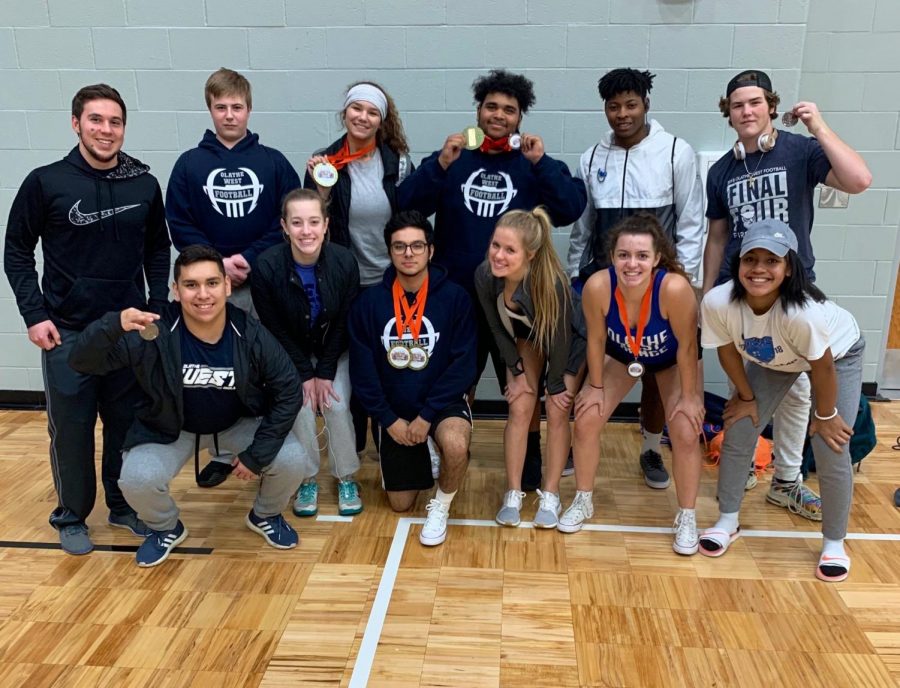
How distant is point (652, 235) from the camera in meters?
2.56

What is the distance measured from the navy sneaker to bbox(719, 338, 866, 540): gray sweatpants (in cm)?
225

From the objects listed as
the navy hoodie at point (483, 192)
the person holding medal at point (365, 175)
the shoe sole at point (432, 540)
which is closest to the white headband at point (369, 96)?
the person holding medal at point (365, 175)

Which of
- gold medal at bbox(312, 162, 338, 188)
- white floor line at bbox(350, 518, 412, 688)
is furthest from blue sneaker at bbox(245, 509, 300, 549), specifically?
gold medal at bbox(312, 162, 338, 188)

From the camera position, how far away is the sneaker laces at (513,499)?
9.54 feet

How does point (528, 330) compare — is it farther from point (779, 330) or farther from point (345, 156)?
point (345, 156)

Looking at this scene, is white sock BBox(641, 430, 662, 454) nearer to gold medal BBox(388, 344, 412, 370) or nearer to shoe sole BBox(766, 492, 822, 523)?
shoe sole BBox(766, 492, 822, 523)

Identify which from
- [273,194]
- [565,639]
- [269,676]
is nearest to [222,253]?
[273,194]

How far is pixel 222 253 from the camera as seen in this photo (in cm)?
296

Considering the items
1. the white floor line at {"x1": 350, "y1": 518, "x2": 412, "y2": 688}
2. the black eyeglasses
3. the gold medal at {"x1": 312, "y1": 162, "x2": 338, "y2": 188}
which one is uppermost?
the gold medal at {"x1": 312, "y1": 162, "x2": 338, "y2": 188}

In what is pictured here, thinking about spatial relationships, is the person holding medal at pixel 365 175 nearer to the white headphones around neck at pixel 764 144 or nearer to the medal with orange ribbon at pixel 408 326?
the medal with orange ribbon at pixel 408 326

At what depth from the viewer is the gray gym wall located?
11.5ft

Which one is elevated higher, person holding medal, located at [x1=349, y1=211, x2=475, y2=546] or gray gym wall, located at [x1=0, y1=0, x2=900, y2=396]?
gray gym wall, located at [x1=0, y1=0, x2=900, y2=396]

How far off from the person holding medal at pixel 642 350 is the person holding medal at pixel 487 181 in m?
0.34

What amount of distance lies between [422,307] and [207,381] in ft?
2.81
